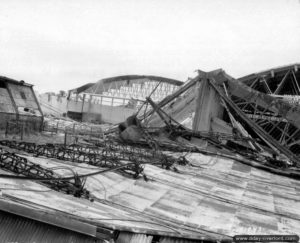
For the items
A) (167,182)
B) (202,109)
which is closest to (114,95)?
(202,109)

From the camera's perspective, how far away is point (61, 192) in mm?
9344

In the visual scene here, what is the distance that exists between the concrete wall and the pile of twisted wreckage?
32215 mm

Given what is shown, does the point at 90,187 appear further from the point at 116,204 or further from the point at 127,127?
the point at 127,127

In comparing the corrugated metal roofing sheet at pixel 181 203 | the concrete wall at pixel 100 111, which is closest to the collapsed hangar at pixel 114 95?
the concrete wall at pixel 100 111

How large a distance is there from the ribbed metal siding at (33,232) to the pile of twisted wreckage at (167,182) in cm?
2

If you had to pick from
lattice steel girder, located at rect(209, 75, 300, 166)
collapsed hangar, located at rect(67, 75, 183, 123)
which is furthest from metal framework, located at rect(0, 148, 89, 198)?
collapsed hangar, located at rect(67, 75, 183, 123)

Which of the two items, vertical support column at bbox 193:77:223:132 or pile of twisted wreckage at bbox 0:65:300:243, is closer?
pile of twisted wreckage at bbox 0:65:300:243

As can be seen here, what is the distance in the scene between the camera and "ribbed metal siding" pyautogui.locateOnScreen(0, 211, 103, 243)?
6.00 m

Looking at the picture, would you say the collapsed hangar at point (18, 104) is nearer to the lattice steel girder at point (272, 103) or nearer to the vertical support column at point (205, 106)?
the vertical support column at point (205, 106)

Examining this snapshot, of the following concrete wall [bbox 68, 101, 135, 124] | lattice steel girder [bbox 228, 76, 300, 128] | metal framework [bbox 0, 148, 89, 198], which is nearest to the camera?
metal framework [bbox 0, 148, 89, 198]

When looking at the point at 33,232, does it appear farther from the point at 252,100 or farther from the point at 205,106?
the point at 252,100

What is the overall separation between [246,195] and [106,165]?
571cm

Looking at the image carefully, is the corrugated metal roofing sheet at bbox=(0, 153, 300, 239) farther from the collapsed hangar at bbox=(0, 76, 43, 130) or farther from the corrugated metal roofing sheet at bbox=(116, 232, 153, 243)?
the collapsed hangar at bbox=(0, 76, 43, 130)

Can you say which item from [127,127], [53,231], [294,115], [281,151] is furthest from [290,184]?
[53,231]
